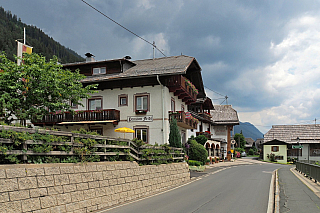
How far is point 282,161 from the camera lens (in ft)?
185

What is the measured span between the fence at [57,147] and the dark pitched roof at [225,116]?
41056mm

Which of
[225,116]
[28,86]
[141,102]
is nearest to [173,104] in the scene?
[141,102]

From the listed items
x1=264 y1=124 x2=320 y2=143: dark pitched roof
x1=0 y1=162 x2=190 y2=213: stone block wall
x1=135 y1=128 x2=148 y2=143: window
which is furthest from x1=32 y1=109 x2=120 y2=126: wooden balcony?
x1=264 y1=124 x2=320 y2=143: dark pitched roof

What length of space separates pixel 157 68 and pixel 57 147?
1777 cm

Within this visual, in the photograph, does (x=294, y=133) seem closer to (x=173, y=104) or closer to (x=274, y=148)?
(x=274, y=148)

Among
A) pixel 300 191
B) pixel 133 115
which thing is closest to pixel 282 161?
pixel 133 115

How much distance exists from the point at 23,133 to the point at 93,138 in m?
3.53

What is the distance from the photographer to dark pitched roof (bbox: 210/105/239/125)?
181 ft

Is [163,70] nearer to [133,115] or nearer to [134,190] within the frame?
[133,115]

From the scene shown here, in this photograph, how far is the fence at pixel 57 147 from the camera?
8.93 metres

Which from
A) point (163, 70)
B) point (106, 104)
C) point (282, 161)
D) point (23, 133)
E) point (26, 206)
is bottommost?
point (282, 161)

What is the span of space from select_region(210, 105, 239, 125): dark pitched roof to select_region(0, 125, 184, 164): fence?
41056 millimetres

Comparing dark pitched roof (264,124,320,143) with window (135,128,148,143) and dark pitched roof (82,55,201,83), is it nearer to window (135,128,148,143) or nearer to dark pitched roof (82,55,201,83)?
dark pitched roof (82,55,201,83)

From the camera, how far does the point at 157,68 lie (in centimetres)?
2756
